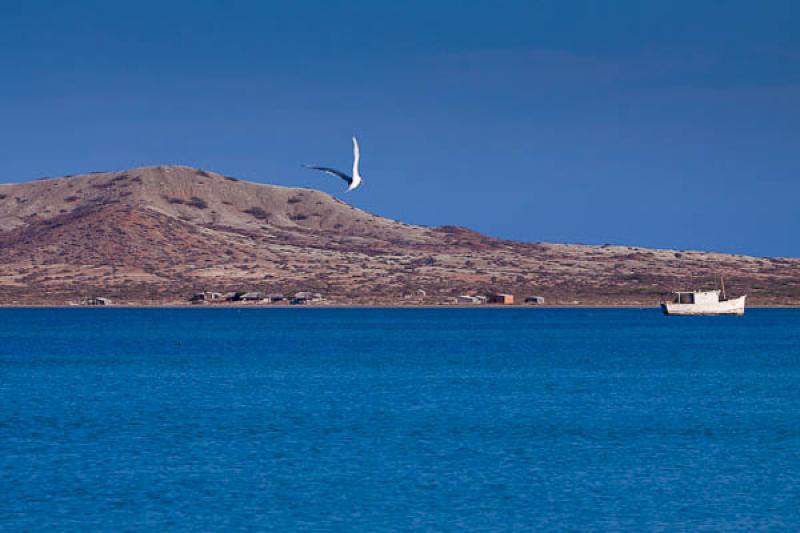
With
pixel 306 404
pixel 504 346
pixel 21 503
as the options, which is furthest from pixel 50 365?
pixel 21 503

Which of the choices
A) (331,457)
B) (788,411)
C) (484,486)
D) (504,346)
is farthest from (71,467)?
(504,346)

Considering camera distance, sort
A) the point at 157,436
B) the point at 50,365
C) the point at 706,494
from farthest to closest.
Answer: the point at 50,365 < the point at 157,436 < the point at 706,494

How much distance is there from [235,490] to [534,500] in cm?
966

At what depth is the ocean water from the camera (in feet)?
125

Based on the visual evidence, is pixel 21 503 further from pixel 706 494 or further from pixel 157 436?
pixel 706 494

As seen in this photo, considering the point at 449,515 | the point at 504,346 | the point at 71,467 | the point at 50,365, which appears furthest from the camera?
the point at 504,346

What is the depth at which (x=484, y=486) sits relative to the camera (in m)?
42.2

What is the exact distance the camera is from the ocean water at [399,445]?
125 ft

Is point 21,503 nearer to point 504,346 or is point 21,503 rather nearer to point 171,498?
point 171,498

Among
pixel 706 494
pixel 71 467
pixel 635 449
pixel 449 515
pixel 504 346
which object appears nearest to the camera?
pixel 449 515

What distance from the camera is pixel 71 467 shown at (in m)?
45.6

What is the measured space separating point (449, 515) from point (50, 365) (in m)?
72.5

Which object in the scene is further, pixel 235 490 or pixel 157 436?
pixel 157 436

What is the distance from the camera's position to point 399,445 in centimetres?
5166
